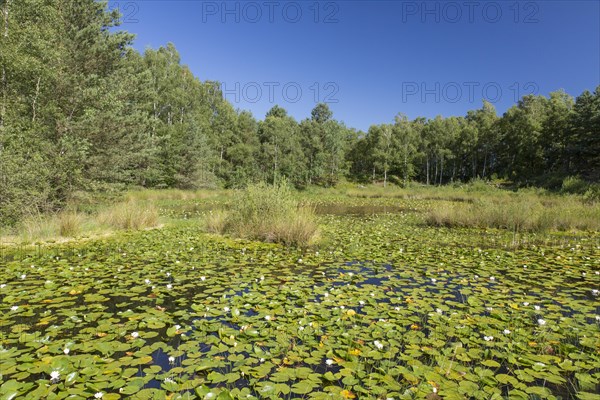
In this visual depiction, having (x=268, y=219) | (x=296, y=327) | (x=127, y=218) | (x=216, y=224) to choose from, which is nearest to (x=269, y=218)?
(x=268, y=219)

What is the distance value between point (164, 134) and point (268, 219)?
28.3 meters

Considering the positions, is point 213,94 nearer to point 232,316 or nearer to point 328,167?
point 328,167

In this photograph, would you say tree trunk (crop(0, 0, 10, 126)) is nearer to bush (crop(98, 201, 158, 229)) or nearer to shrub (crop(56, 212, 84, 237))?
shrub (crop(56, 212, 84, 237))

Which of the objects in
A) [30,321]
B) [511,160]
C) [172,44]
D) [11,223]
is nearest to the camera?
[30,321]

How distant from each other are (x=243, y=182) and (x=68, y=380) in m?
37.9

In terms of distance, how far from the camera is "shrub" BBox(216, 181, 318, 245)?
9141 millimetres

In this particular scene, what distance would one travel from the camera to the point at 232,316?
4172 millimetres

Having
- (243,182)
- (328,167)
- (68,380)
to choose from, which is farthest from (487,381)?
(328,167)

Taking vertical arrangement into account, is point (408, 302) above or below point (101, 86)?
below

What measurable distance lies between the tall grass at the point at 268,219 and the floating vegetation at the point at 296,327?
1.76 metres

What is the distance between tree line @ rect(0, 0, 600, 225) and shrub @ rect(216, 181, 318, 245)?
5911 mm

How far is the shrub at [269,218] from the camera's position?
30.0ft

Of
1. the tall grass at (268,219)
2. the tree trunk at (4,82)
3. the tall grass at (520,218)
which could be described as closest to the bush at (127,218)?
the tall grass at (268,219)

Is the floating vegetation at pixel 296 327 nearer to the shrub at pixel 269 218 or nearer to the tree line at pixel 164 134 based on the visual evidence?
the shrub at pixel 269 218
